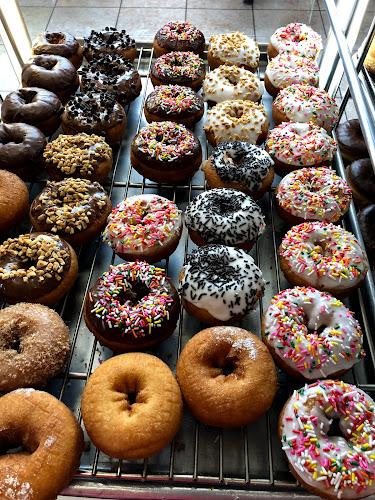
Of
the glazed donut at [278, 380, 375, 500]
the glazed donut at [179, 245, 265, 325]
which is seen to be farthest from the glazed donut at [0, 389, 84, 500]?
the glazed donut at [278, 380, 375, 500]

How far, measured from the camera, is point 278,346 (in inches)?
87.3

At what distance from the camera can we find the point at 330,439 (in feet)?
6.42

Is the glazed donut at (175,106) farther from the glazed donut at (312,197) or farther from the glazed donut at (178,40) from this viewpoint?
the glazed donut at (312,197)

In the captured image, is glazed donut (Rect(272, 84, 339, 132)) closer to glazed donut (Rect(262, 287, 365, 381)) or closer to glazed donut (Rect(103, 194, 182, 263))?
glazed donut (Rect(103, 194, 182, 263))

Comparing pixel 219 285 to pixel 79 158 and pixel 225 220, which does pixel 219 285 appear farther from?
pixel 79 158

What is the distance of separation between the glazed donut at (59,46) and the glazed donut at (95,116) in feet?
2.41

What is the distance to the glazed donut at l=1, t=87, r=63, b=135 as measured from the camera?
130 inches

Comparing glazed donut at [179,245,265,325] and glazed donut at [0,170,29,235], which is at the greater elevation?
glazed donut at [0,170,29,235]

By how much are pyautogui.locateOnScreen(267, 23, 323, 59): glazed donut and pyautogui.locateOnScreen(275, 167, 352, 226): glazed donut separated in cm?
150

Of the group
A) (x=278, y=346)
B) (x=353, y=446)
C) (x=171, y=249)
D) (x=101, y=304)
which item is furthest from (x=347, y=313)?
(x=101, y=304)

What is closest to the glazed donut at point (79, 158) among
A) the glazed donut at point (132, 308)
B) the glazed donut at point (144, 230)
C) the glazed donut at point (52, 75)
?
the glazed donut at point (144, 230)

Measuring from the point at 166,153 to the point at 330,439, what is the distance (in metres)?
1.97

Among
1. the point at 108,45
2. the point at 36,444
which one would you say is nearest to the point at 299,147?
the point at 108,45

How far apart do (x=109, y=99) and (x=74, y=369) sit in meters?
2.03
